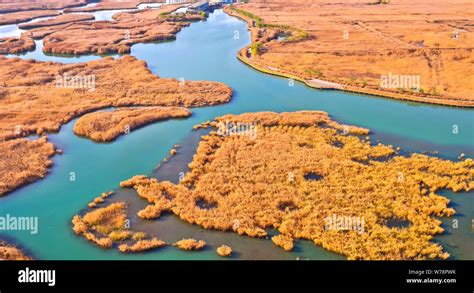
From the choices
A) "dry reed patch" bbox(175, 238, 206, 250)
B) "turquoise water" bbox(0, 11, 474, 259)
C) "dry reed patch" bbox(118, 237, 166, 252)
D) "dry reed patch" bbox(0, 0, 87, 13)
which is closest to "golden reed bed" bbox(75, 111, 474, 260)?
"turquoise water" bbox(0, 11, 474, 259)

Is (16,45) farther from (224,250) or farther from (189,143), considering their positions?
(224,250)

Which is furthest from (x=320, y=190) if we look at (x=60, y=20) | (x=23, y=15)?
(x=23, y=15)

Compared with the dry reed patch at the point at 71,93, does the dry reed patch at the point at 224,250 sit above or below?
below

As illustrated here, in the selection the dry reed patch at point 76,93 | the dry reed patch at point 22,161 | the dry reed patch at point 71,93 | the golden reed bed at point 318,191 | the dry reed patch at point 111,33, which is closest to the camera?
the golden reed bed at point 318,191

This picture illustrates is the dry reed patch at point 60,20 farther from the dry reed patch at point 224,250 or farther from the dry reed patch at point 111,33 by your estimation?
the dry reed patch at point 224,250

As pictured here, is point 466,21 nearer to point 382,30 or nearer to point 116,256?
point 382,30

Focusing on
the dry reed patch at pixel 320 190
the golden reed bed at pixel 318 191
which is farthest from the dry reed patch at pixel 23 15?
the golden reed bed at pixel 318 191
